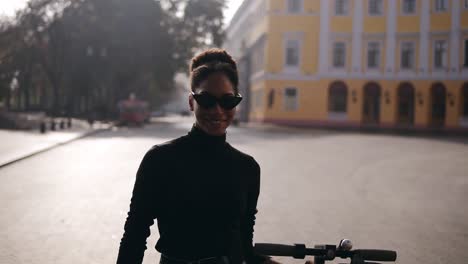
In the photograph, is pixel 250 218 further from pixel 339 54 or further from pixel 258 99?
pixel 258 99

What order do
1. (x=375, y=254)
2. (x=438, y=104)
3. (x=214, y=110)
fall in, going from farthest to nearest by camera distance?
1. (x=438, y=104)
2. (x=214, y=110)
3. (x=375, y=254)

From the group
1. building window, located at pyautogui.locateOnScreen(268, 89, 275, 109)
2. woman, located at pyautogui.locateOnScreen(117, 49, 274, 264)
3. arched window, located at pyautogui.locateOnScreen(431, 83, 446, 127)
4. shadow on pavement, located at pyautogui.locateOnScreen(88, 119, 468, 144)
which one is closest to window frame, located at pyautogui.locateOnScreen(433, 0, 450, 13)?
arched window, located at pyautogui.locateOnScreen(431, 83, 446, 127)

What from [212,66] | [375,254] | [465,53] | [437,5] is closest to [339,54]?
[437,5]

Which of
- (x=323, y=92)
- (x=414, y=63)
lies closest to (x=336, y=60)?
(x=323, y=92)

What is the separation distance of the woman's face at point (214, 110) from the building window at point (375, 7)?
155 feet

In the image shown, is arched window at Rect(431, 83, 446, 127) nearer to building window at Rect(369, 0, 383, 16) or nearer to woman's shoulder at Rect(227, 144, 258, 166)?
building window at Rect(369, 0, 383, 16)

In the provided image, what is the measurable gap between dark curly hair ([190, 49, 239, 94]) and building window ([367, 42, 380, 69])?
4661 centimetres

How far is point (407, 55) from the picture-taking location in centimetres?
4722

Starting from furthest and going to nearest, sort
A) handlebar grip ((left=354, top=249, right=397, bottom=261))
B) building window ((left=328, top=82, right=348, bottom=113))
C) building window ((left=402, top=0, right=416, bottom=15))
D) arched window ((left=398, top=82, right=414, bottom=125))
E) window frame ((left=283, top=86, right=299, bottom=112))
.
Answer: window frame ((left=283, top=86, right=299, bottom=112))
building window ((left=328, top=82, right=348, bottom=113))
arched window ((left=398, top=82, right=414, bottom=125))
building window ((left=402, top=0, right=416, bottom=15))
handlebar grip ((left=354, top=249, right=397, bottom=261))

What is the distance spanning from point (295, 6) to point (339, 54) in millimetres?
5143

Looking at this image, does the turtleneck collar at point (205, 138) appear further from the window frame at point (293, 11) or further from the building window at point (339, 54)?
the window frame at point (293, 11)

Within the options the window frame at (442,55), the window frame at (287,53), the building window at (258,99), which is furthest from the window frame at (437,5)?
the building window at (258,99)

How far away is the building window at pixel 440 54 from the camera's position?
46125 millimetres

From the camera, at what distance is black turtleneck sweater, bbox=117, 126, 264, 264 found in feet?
8.43
